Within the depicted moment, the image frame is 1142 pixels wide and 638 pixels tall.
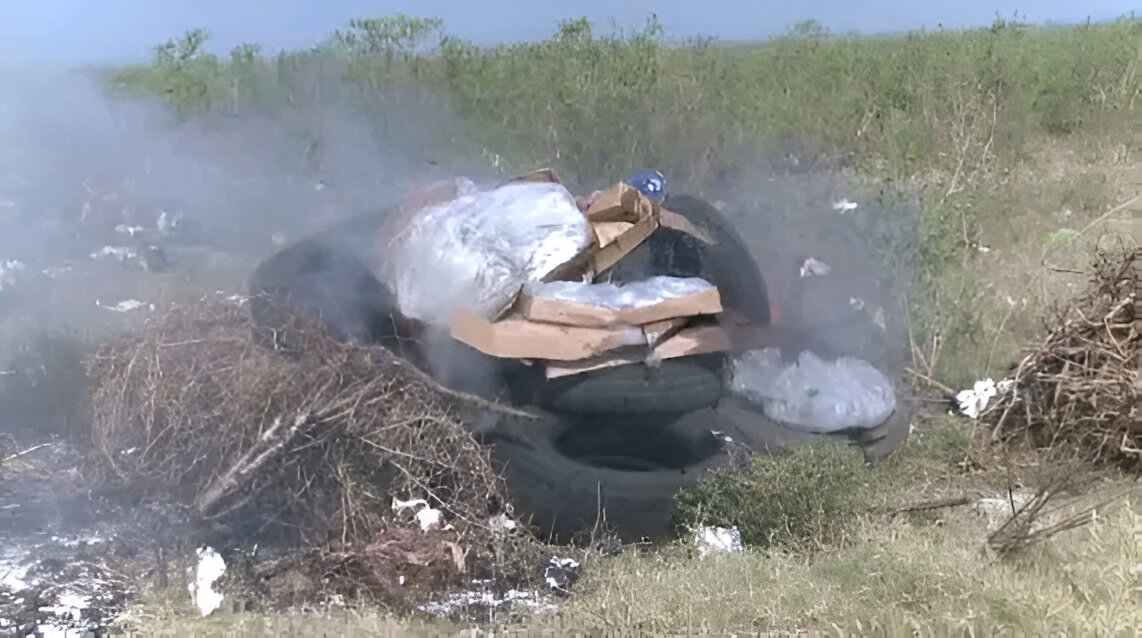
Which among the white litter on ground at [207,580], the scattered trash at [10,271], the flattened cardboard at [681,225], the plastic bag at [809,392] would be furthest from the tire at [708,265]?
the scattered trash at [10,271]

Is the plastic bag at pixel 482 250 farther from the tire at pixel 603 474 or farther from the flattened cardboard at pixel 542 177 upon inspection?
the tire at pixel 603 474

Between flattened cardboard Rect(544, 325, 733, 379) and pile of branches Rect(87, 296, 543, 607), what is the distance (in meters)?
0.26

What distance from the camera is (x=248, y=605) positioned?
5.79 ft

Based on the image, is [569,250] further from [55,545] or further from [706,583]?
[55,545]

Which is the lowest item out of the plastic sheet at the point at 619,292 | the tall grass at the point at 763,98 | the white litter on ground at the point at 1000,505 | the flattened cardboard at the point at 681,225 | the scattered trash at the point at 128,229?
the white litter on ground at the point at 1000,505

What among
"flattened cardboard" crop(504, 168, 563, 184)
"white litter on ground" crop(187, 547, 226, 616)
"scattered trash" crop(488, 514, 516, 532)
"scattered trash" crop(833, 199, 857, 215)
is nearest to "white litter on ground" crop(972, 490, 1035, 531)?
"scattered trash" crop(833, 199, 857, 215)

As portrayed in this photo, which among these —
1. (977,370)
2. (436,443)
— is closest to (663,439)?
(436,443)

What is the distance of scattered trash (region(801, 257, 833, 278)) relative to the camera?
7.80 feet

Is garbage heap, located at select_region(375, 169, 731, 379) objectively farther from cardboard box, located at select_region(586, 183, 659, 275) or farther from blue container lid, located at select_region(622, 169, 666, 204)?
blue container lid, located at select_region(622, 169, 666, 204)

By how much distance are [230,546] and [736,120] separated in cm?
160

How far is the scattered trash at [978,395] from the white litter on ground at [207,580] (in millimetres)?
1849

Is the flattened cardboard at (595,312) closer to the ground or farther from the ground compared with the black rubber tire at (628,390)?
farther from the ground

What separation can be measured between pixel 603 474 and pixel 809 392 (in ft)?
1.74

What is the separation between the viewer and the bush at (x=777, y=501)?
1.96 metres
